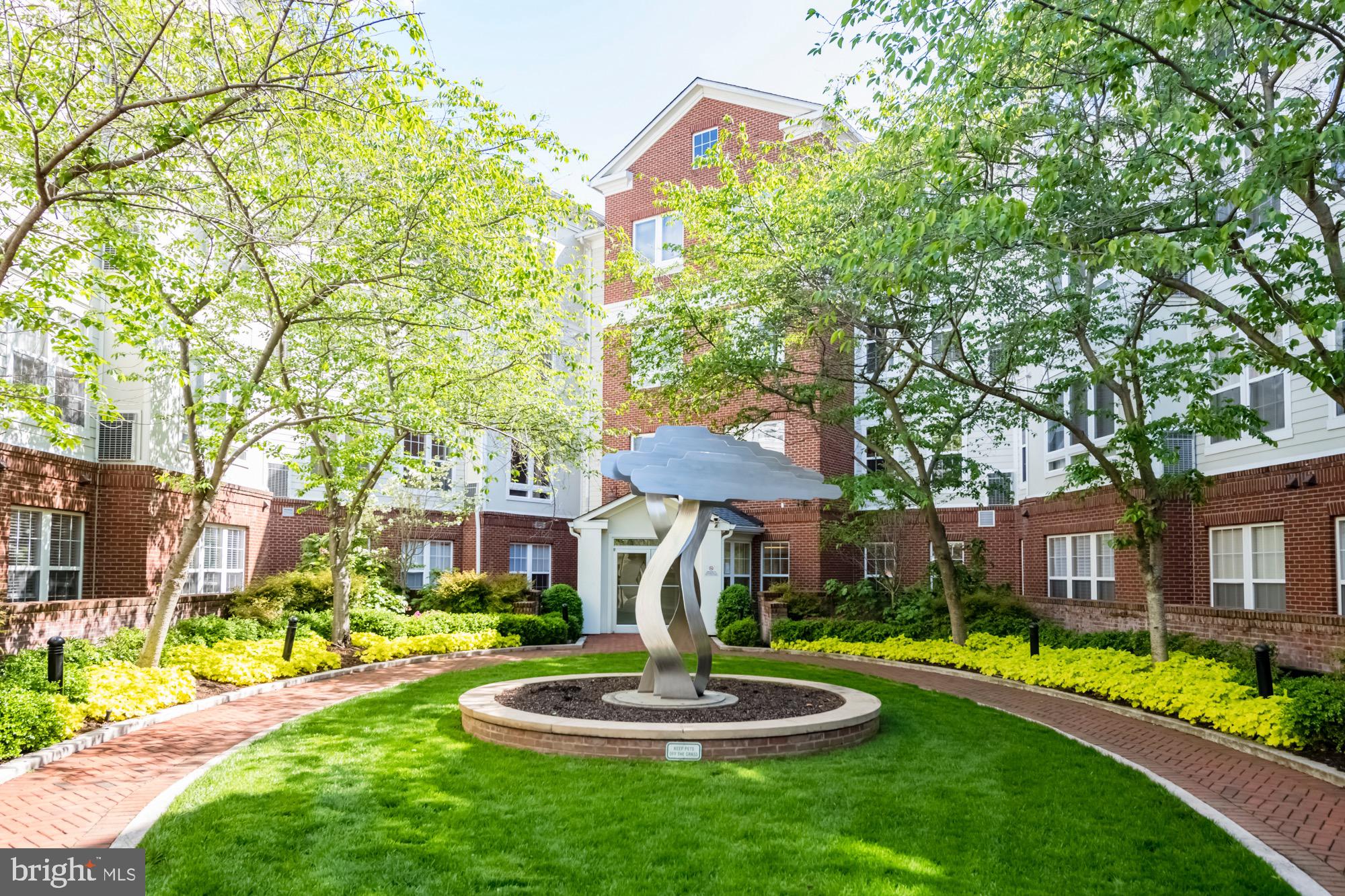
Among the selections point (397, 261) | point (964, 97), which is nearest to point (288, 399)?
point (397, 261)

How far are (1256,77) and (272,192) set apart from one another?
45.4 ft

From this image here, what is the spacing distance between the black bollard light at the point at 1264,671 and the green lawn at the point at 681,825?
109 inches

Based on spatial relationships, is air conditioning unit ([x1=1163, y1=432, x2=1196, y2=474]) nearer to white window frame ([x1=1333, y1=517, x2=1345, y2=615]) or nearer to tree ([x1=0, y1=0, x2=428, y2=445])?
white window frame ([x1=1333, y1=517, x2=1345, y2=615])

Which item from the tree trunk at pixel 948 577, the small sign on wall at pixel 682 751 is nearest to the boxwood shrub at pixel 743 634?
the tree trunk at pixel 948 577

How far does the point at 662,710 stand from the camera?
11.3 meters

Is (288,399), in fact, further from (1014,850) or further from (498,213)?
(1014,850)

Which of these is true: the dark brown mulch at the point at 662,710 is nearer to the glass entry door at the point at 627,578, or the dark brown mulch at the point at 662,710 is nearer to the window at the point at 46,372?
the window at the point at 46,372

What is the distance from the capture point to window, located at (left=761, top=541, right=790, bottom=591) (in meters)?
26.2

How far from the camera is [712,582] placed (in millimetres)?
25375

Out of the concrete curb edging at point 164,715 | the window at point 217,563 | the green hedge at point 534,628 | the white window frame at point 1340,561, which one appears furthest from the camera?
the green hedge at point 534,628

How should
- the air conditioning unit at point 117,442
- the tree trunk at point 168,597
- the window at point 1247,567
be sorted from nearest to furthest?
the tree trunk at point 168,597, the window at point 1247,567, the air conditioning unit at point 117,442

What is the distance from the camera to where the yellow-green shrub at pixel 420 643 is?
712 inches

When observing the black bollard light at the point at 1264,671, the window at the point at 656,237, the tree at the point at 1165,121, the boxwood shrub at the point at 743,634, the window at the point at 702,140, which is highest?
the window at the point at 702,140

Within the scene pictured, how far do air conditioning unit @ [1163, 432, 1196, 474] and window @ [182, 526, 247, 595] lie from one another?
2015 cm
